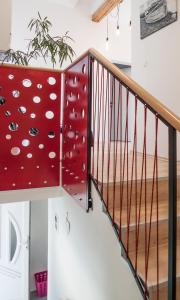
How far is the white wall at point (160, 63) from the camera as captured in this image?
3.13 meters

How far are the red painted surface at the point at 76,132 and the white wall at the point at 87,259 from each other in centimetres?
20

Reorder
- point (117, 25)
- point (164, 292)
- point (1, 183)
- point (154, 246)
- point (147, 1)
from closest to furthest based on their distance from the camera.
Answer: point (164, 292) → point (154, 246) → point (1, 183) → point (147, 1) → point (117, 25)

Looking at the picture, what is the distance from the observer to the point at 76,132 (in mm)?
2336

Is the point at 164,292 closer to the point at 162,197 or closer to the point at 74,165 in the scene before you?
the point at 162,197

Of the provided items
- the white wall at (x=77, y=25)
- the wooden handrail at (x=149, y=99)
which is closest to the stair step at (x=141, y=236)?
the wooden handrail at (x=149, y=99)

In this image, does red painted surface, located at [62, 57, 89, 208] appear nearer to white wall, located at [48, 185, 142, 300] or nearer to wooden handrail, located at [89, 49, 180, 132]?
white wall, located at [48, 185, 142, 300]

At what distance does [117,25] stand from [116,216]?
4.90 meters

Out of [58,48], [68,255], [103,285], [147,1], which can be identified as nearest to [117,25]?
[147,1]

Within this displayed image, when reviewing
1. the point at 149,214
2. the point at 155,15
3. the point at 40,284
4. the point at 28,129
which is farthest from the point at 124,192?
the point at 40,284

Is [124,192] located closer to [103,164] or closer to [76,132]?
[103,164]

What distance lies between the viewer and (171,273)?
4.03ft

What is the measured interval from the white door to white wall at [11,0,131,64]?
10.0 feet

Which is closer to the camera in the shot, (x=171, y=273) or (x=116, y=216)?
(x=171, y=273)

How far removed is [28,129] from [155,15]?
233 cm
